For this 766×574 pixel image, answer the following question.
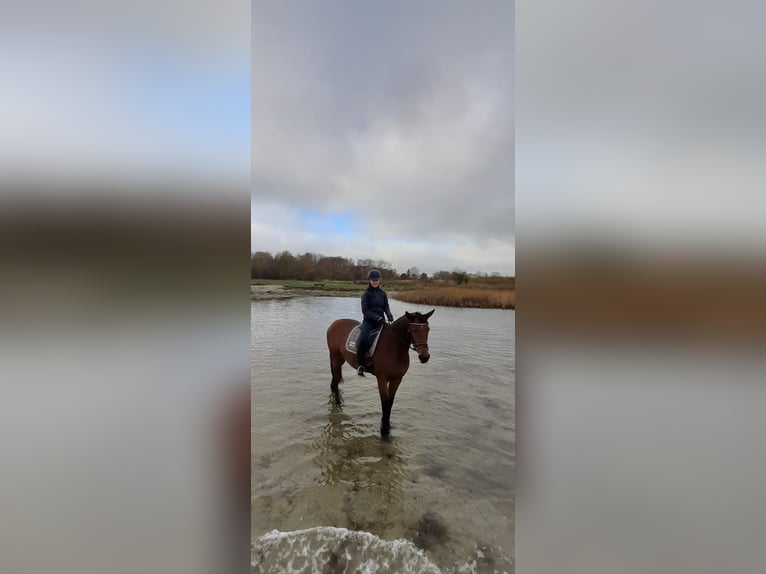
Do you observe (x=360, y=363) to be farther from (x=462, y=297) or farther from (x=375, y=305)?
(x=462, y=297)

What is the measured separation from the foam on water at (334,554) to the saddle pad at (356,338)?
3.87 feet

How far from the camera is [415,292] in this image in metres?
2.12

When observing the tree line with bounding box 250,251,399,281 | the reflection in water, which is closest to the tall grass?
the tree line with bounding box 250,251,399,281

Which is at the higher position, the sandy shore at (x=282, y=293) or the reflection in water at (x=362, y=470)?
the sandy shore at (x=282, y=293)

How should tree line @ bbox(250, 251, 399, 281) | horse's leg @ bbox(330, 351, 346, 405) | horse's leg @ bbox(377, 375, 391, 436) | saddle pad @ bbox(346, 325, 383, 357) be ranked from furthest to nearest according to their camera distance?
1. horse's leg @ bbox(330, 351, 346, 405)
2. saddle pad @ bbox(346, 325, 383, 357)
3. horse's leg @ bbox(377, 375, 391, 436)
4. tree line @ bbox(250, 251, 399, 281)

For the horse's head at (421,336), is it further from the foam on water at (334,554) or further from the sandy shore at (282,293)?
the foam on water at (334,554)

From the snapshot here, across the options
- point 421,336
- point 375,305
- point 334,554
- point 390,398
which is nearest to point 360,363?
point 390,398

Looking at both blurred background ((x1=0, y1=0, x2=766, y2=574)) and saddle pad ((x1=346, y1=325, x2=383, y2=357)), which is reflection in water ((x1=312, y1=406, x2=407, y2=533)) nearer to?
saddle pad ((x1=346, y1=325, x2=383, y2=357))

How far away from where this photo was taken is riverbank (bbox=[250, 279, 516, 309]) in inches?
56.2

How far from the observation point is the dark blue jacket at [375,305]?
216 centimetres

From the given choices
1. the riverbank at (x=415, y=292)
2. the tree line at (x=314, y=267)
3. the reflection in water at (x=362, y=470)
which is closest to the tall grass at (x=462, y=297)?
the riverbank at (x=415, y=292)

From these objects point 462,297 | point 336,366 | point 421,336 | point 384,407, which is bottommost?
point 384,407

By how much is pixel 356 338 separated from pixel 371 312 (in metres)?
0.39

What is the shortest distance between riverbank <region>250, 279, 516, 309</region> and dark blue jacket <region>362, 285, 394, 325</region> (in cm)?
6
